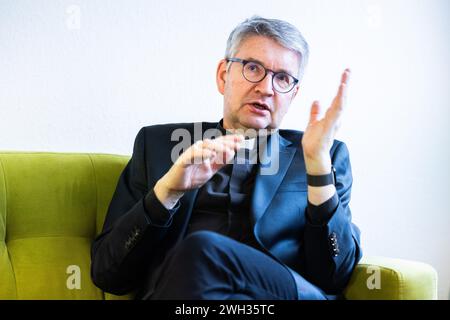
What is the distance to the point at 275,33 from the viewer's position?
160 centimetres

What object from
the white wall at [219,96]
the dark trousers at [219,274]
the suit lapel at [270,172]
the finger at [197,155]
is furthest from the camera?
the white wall at [219,96]

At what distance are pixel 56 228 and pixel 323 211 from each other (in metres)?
0.73

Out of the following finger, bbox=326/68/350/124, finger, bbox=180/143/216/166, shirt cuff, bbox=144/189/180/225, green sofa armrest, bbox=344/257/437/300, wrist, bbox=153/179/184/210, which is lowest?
green sofa armrest, bbox=344/257/437/300

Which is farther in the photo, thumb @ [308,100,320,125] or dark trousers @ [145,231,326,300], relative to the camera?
thumb @ [308,100,320,125]

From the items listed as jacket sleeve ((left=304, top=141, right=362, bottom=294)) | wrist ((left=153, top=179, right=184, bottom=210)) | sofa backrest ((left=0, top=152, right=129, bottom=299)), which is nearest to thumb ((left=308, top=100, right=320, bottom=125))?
jacket sleeve ((left=304, top=141, right=362, bottom=294))

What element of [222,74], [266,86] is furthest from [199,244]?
[222,74]

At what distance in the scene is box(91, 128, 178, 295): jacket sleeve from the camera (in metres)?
1.41

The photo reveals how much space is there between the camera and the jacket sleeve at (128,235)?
141cm

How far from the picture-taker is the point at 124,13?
1912mm

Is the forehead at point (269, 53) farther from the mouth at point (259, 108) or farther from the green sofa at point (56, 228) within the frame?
the green sofa at point (56, 228)

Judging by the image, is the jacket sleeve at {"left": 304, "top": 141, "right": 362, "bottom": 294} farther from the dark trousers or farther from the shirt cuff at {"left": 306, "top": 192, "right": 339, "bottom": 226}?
the dark trousers

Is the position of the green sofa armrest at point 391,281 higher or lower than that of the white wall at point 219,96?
lower

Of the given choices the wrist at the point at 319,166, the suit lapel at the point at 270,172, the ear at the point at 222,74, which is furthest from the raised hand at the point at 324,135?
the ear at the point at 222,74
